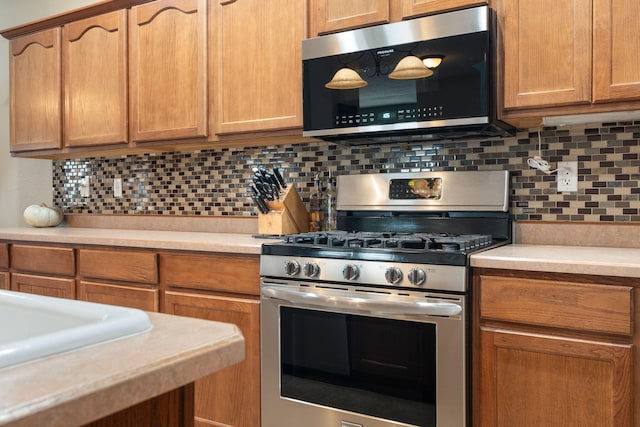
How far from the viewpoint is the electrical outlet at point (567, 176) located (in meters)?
2.22

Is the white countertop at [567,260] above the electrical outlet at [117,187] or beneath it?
beneath

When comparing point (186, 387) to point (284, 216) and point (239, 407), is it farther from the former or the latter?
point (284, 216)

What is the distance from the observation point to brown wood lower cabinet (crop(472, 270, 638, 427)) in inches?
64.0

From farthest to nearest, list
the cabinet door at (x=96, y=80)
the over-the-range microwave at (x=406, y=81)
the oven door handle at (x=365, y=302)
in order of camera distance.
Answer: the cabinet door at (x=96, y=80)
the over-the-range microwave at (x=406, y=81)
the oven door handle at (x=365, y=302)

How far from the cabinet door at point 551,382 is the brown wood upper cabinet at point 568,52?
0.84 metres

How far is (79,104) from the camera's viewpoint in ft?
10.7

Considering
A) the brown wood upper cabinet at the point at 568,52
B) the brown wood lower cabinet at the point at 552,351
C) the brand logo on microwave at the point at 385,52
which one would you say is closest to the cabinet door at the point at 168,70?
the brand logo on microwave at the point at 385,52

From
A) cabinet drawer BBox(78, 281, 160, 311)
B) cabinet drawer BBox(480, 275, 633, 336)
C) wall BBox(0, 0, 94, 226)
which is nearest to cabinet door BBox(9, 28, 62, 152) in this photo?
wall BBox(0, 0, 94, 226)

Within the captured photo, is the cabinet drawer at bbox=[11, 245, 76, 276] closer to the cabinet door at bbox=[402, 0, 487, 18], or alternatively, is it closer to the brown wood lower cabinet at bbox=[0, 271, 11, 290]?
the brown wood lower cabinet at bbox=[0, 271, 11, 290]

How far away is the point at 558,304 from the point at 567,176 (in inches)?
29.1

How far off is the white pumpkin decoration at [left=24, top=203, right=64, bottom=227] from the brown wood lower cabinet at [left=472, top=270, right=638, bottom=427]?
2.84m

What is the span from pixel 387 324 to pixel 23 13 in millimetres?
3570

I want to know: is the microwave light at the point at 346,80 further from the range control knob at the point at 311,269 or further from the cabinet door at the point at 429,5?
the range control knob at the point at 311,269

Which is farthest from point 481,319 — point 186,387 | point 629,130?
point 186,387
